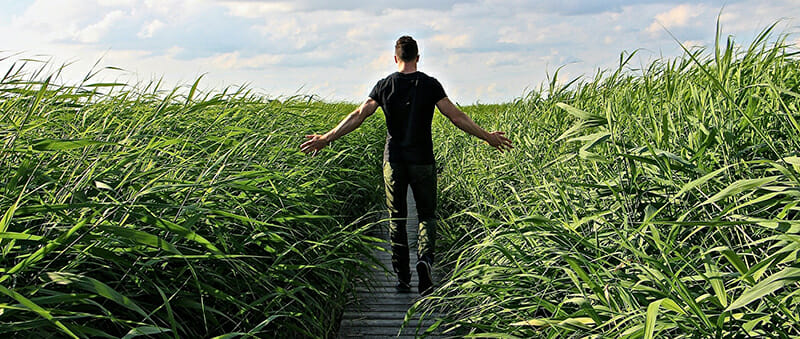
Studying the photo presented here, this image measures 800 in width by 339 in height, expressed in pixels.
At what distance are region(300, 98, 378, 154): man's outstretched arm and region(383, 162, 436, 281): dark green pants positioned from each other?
372mm

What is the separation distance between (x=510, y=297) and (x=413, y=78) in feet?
6.60

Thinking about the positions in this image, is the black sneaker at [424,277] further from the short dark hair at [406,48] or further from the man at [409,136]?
the short dark hair at [406,48]

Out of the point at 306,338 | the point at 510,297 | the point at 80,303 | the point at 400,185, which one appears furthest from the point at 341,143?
the point at 80,303

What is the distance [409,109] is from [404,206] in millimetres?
684

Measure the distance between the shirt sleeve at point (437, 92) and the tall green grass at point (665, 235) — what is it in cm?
75

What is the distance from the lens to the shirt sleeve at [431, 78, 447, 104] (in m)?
4.27

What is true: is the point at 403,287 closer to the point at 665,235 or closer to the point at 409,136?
the point at 409,136

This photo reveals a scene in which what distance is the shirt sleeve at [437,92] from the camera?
427 centimetres

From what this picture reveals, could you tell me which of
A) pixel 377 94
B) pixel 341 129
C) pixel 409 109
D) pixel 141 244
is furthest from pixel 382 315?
pixel 141 244

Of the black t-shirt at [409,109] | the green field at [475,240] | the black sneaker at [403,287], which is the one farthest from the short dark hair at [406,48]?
the black sneaker at [403,287]

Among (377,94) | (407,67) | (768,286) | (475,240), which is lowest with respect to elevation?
(475,240)

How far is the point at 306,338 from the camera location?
309 centimetres

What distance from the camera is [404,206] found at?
442 cm

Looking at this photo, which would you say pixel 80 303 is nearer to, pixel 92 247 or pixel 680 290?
pixel 92 247
